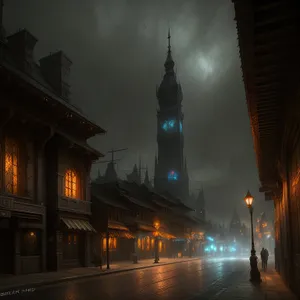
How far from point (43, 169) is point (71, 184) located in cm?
419

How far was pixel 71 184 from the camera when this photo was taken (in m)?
35.0

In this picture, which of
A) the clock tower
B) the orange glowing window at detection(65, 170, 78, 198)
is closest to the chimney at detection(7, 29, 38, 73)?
the orange glowing window at detection(65, 170, 78, 198)

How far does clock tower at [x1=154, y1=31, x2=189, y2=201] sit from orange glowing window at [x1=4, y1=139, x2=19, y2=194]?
10999 centimetres

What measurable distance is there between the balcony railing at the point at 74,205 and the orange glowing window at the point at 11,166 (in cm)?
453

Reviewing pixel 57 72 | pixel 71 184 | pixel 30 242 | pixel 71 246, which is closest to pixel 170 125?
pixel 57 72

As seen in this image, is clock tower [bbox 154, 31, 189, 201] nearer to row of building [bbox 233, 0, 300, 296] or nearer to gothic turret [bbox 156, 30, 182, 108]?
gothic turret [bbox 156, 30, 182, 108]

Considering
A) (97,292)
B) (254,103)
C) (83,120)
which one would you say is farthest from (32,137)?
(254,103)

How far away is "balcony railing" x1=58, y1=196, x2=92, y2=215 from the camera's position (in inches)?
1261

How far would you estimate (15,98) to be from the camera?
27578 millimetres

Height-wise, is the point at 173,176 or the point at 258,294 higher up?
the point at 173,176

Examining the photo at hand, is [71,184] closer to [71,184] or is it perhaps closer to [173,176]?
[71,184]

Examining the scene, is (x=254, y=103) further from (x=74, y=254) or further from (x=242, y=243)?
(x=242, y=243)

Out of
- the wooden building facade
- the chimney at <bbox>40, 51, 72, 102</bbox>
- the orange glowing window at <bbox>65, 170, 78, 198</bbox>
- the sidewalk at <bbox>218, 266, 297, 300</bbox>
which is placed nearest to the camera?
the sidewalk at <bbox>218, 266, 297, 300</bbox>

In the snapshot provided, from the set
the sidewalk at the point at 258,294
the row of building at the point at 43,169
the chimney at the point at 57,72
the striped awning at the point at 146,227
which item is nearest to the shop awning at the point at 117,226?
the row of building at the point at 43,169
